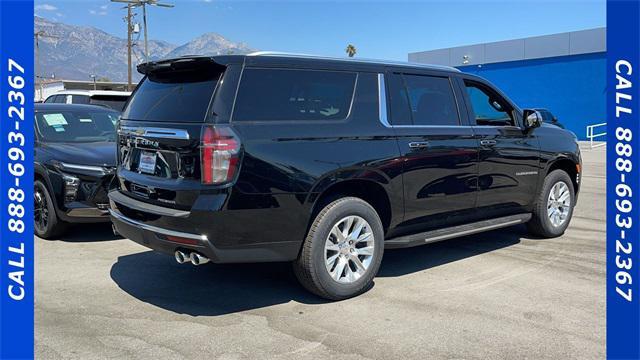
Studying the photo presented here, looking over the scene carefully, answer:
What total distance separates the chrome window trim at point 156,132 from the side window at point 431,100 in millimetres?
2178

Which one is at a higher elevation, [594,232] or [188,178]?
[188,178]

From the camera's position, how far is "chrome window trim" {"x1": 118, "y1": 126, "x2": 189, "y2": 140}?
3.97 metres

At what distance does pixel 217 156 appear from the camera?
12.5ft

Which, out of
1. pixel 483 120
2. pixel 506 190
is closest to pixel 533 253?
pixel 506 190

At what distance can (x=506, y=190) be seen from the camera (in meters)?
5.88

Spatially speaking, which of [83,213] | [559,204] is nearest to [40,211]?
[83,213]

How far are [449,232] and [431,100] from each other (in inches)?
51.6

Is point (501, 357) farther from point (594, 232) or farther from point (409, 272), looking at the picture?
point (594, 232)

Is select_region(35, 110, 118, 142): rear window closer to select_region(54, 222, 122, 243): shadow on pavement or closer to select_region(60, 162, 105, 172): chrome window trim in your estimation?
select_region(60, 162, 105, 172): chrome window trim

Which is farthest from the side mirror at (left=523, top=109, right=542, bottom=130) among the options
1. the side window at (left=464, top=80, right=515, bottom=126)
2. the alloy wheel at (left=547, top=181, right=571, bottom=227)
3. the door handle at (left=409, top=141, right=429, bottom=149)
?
the door handle at (left=409, top=141, right=429, bottom=149)

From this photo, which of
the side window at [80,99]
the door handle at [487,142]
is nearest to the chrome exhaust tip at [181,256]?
the door handle at [487,142]

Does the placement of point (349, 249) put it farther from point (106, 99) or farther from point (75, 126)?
point (106, 99)

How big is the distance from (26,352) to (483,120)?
15.6 ft

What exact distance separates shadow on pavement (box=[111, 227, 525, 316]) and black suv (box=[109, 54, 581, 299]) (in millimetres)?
506
